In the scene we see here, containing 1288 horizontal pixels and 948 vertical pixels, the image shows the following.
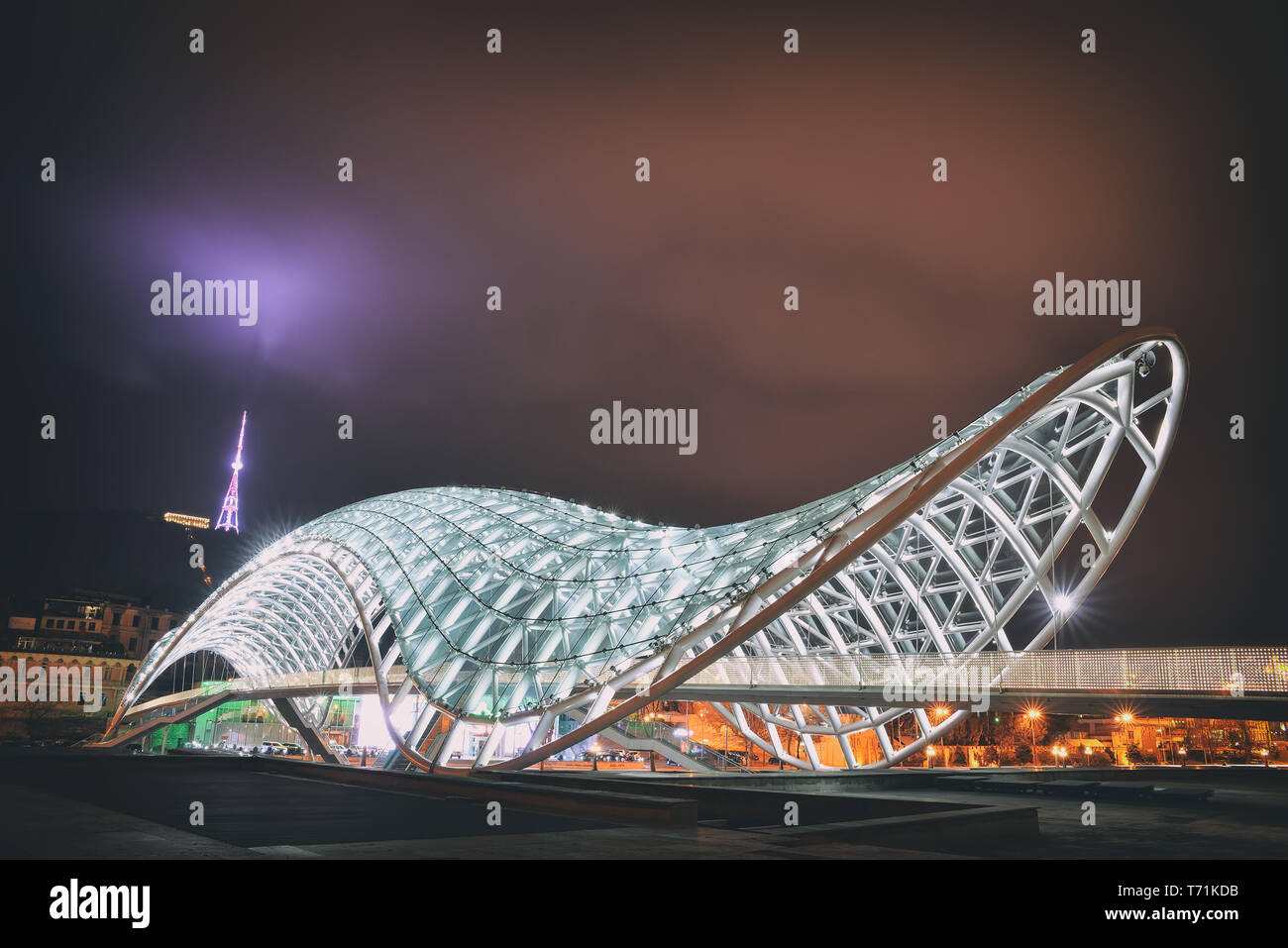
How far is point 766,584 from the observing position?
2244 cm

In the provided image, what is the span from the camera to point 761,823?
18328 millimetres

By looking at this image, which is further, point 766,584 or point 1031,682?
point 1031,682

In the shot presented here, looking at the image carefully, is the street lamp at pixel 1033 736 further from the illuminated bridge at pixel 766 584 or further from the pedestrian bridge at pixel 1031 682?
the pedestrian bridge at pixel 1031 682

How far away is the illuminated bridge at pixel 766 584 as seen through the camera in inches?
911

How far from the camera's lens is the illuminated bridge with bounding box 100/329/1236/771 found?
2314cm

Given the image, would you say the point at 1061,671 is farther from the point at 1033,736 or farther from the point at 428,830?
the point at 1033,736

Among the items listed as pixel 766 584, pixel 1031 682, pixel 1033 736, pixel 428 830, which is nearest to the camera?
pixel 428 830

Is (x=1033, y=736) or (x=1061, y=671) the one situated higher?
(x=1061, y=671)

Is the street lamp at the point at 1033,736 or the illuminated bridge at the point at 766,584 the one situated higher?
the illuminated bridge at the point at 766,584

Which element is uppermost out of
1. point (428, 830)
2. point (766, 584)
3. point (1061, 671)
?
point (766, 584)

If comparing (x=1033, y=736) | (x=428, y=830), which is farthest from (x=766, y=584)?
(x=1033, y=736)

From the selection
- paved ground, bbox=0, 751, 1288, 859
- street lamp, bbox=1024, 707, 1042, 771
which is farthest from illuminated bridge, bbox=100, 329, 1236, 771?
street lamp, bbox=1024, 707, 1042, 771

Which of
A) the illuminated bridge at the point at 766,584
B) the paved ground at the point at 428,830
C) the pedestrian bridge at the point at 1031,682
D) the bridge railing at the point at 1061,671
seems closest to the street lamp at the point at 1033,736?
the illuminated bridge at the point at 766,584
